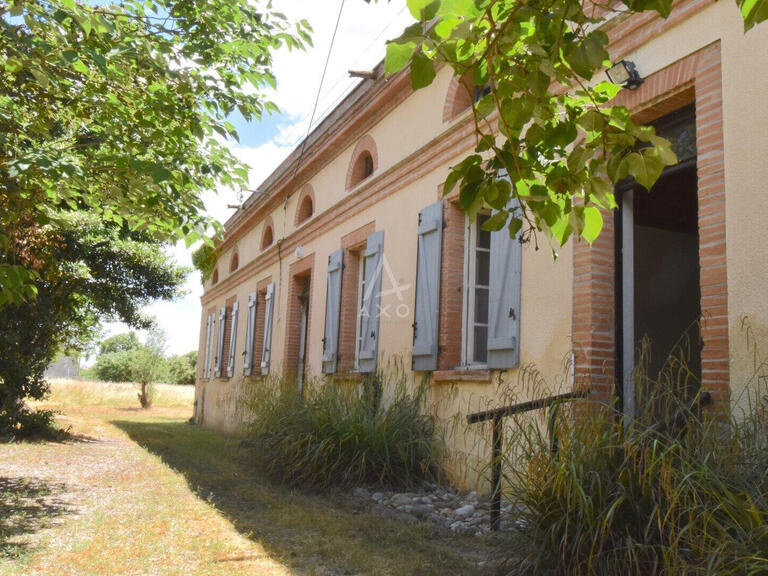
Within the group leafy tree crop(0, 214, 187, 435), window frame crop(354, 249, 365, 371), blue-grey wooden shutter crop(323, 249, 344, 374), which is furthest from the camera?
leafy tree crop(0, 214, 187, 435)

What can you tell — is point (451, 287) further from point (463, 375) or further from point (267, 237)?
point (267, 237)

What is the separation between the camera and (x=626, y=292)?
5.51m

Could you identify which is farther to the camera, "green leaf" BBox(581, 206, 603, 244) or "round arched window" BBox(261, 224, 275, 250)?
"round arched window" BBox(261, 224, 275, 250)

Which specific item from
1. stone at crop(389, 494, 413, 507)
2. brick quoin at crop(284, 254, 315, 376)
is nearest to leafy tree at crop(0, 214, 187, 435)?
brick quoin at crop(284, 254, 315, 376)

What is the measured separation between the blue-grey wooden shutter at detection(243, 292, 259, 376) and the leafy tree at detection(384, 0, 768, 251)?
40.4ft

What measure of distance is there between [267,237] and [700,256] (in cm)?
1125

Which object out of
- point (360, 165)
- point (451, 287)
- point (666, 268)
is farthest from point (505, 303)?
point (360, 165)

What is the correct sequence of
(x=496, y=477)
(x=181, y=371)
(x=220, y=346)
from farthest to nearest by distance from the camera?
1. (x=181, y=371)
2. (x=220, y=346)
3. (x=496, y=477)

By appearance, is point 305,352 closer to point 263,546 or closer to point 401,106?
point 401,106

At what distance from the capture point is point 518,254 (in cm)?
631

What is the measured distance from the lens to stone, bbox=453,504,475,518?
212 inches

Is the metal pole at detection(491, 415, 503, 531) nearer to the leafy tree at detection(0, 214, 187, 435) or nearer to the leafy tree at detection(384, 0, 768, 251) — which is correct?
the leafy tree at detection(384, 0, 768, 251)

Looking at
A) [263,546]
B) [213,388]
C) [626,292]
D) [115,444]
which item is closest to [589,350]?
[626,292]

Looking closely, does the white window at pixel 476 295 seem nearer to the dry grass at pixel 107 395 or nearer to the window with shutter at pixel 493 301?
the window with shutter at pixel 493 301
